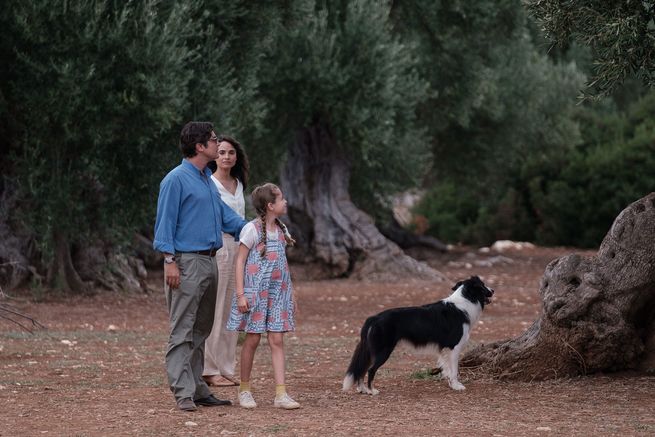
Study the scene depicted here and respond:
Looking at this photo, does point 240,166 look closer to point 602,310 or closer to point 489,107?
point 602,310

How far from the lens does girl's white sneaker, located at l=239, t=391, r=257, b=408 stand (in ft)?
29.6

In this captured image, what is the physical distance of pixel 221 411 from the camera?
8867 millimetres

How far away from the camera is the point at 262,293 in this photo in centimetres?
908

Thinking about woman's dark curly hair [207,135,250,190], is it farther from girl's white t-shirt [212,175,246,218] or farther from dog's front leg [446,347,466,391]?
dog's front leg [446,347,466,391]

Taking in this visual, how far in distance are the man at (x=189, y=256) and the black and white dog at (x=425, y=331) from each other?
4.60 feet

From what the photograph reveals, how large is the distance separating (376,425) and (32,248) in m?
13.5

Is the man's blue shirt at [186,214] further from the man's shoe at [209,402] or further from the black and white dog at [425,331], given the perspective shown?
the black and white dog at [425,331]

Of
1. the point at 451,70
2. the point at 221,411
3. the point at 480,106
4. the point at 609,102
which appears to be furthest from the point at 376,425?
the point at 609,102

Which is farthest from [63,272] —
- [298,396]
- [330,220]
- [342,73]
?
[298,396]

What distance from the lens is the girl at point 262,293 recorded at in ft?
29.5

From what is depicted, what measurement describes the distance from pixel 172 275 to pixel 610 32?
4184 mm

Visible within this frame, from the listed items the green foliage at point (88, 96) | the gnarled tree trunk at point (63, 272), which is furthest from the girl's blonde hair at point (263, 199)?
the gnarled tree trunk at point (63, 272)

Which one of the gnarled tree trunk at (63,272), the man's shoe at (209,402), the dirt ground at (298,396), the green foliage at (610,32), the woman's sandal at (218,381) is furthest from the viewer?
the gnarled tree trunk at (63,272)

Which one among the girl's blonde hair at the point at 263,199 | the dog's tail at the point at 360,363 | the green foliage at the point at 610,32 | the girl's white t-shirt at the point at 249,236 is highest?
the green foliage at the point at 610,32
